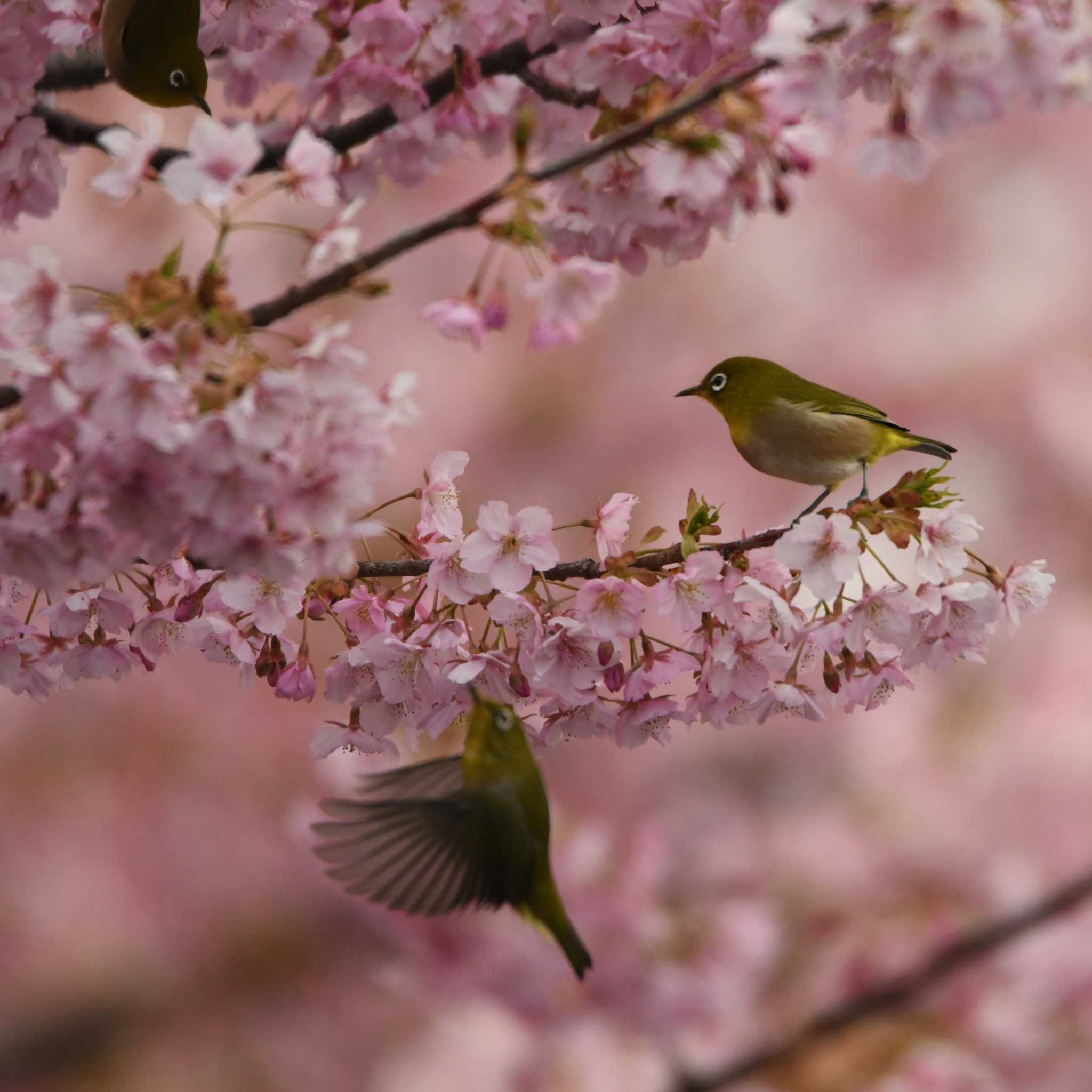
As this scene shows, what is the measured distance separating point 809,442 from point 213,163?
0.56 meters

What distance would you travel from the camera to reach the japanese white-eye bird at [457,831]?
94cm

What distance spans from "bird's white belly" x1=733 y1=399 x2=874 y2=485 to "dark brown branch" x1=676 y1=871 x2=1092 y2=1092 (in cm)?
124

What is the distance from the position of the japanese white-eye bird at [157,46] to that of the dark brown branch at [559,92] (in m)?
0.33

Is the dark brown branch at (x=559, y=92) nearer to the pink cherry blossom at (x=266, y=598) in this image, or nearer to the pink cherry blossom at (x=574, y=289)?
the pink cherry blossom at (x=574, y=289)

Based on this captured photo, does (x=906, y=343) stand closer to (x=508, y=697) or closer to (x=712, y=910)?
(x=712, y=910)

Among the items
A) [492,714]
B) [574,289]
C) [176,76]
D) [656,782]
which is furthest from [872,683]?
[656,782]

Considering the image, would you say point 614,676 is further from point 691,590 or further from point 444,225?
point 444,225

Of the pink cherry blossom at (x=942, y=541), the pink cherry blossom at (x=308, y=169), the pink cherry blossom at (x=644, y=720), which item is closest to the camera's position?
the pink cherry blossom at (x=308, y=169)

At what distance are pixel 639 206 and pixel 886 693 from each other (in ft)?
1.63

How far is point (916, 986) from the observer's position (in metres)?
2.08

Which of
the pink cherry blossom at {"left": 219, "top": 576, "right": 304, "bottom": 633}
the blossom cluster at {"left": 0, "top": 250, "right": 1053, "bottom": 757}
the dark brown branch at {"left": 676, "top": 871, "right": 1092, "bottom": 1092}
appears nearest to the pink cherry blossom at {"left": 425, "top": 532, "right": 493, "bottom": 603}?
the blossom cluster at {"left": 0, "top": 250, "right": 1053, "bottom": 757}

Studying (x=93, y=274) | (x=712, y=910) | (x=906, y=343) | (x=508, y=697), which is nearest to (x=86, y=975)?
(x=712, y=910)

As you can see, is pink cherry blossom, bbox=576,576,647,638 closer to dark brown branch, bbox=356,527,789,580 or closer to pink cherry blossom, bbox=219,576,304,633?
dark brown branch, bbox=356,527,789,580

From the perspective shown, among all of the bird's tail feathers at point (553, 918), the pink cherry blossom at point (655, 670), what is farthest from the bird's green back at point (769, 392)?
the bird's tail feathers at point (553, 918)
